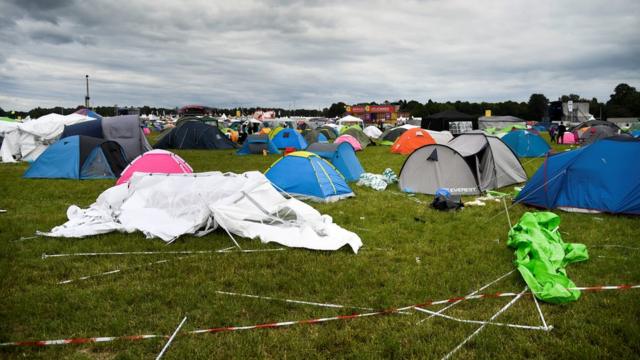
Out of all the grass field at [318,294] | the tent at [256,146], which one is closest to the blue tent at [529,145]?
the tent at [256,146]

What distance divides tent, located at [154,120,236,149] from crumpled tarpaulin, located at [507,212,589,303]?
2440 cm

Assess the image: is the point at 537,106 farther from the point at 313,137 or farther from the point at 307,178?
the point at 307,178

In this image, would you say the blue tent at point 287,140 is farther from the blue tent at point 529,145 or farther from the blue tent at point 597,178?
the blue tent at point 597,178

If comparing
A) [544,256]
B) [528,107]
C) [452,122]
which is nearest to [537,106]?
[528,107]

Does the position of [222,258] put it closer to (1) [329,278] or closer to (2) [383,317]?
(1) [329,278]

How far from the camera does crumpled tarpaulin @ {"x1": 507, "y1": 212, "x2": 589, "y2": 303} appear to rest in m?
5.26

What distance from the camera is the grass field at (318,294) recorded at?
426 centimetres

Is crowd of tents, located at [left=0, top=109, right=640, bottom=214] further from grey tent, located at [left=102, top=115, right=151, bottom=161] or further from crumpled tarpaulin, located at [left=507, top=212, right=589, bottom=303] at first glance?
crumpled tarpaulin, located at [left=507, top=212, right=589, bottom=303]

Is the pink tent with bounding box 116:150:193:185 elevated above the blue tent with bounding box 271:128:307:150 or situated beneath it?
situated beneath

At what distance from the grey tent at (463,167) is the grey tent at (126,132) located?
12606mm

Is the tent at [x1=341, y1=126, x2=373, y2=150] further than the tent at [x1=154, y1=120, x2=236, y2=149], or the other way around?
the tent at [x1=341, y1=126, x2=373, y2=150]

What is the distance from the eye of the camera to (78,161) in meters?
15.6

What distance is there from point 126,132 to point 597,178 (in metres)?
18.3

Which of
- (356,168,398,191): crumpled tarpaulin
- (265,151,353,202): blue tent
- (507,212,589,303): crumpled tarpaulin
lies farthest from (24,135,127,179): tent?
(507,212,589,303): crumpled tarpaulin
